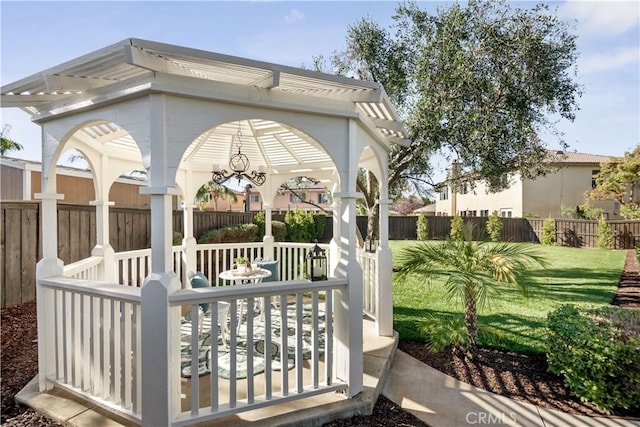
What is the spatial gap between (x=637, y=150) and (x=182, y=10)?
71.9 ft

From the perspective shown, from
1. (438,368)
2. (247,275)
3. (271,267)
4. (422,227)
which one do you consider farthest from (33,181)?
(422,227)

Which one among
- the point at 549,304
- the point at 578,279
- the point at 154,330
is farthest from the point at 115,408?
the point at 578,279

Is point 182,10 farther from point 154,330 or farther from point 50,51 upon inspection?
point 154,330

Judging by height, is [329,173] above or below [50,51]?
below

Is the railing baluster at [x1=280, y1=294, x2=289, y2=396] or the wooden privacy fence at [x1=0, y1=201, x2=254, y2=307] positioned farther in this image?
the wooden privacy fence at [x1=0, y1=201, x2=254, y2=307]

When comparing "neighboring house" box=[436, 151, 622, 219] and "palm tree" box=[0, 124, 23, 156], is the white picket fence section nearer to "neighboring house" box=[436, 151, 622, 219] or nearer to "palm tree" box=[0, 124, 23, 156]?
"palm tree" box=[0, 124, 23, 156]

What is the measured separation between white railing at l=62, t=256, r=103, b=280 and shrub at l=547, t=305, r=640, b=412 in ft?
17.4

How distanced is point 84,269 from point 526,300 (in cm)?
806

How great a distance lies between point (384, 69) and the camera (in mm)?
9117

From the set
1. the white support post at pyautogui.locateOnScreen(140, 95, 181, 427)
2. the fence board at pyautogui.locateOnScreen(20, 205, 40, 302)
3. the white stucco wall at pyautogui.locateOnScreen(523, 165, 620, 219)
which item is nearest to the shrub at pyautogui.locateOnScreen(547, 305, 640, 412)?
the white support post at pyautogui.locateOnScreen(140, 95, 181, 427)

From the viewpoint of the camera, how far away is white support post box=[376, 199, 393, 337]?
4.75 meters

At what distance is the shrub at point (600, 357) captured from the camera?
132 inches

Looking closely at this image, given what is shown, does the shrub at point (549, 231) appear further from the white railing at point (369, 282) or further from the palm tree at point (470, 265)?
the white railing at point (369, 282)

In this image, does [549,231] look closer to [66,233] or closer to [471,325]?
[471,325]
